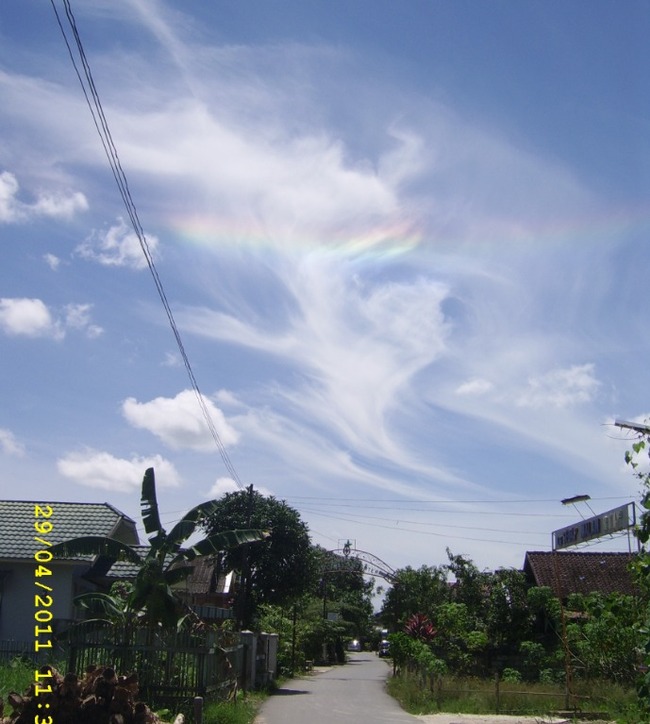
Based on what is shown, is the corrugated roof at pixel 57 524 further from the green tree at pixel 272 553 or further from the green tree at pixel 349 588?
the green tree at pixel 349 588

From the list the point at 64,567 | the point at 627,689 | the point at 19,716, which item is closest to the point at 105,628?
the point at 19,716

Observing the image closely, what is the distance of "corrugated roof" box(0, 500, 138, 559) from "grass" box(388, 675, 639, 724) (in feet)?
31.6

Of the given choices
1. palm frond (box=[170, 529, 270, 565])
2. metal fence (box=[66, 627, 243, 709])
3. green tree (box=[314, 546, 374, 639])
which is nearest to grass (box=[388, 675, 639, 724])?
palm frond (box=[170, 529, 270, 565])

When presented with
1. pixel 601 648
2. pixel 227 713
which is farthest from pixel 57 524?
pixel 601 648

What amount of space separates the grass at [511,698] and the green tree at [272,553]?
14253 millimetres

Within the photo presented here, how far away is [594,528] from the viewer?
19.8 m

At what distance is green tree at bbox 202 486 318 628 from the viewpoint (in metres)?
38.2

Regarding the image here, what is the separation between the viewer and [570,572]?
115 ft

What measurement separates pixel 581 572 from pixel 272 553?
13725mm

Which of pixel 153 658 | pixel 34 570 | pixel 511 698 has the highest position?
pixel 34 570

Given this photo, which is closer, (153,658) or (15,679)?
(15,679)

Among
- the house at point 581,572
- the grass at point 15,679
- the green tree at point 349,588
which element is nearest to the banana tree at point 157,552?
the grass at point 15,679

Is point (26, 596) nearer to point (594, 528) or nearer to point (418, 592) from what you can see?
point (594, 528)

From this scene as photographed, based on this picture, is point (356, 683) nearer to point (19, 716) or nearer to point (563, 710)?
point (563, 710)
